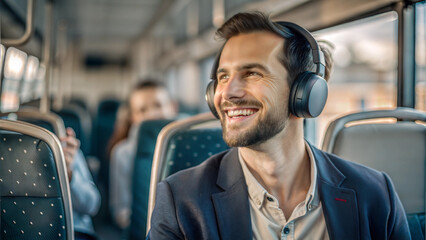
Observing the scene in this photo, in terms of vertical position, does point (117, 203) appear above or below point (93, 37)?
below

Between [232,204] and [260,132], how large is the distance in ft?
0.69

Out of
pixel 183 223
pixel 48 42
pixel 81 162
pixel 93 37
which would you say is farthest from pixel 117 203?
pixel 93 37

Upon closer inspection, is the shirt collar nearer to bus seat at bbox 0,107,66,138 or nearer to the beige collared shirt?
the beige collared shirt

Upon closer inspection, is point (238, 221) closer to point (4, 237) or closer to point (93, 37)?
point (4, 237)

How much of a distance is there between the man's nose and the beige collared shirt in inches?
9.6

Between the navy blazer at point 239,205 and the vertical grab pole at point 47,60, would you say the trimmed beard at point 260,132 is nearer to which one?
the navy blazer at point 239,205

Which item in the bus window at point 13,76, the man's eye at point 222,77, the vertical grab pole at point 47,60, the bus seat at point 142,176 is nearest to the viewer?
the man's eye at point 222,77

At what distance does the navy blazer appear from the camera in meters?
1.17

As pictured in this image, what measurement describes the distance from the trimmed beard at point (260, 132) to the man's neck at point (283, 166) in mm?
44

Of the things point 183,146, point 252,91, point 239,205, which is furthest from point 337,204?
point 183,146

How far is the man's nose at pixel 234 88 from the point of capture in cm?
122

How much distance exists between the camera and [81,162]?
92.1 inches

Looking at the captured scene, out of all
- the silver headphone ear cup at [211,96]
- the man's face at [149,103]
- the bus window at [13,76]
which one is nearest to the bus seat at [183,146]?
the silver headphone ear cup at [211,96]

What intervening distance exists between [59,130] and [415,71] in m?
1.73
